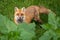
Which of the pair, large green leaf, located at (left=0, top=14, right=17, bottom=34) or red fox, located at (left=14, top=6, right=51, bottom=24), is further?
red fox, located at (left=14, top=6, right=51, bottom=24)

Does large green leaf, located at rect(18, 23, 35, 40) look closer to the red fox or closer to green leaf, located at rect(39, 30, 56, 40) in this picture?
green leaf, located at rect(39, 30, 56, 40)

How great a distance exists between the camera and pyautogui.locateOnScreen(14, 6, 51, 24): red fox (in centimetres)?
771

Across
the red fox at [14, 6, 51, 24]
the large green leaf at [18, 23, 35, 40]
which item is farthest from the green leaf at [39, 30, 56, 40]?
the red fox at [14, 6, 51, 24]

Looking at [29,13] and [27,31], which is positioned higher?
[27,31]

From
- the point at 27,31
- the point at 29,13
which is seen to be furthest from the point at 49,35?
the point at 29,13

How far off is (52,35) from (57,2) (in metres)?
7.01

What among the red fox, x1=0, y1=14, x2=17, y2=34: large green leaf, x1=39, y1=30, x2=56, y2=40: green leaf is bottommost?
the red fox

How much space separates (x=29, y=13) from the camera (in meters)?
7.72

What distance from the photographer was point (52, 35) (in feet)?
4.02

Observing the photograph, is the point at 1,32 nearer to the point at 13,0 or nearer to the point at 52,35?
the point at 52,35

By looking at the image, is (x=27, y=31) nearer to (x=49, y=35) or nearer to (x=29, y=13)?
(x=49, y=35)

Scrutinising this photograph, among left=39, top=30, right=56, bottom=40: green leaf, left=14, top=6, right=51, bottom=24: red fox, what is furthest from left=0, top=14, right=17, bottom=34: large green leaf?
left=14, top=6, right=51, bottom=24: red fox

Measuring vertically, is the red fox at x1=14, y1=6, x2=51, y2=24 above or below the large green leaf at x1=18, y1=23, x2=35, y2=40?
below

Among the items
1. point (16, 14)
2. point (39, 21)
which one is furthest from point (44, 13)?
point (16, 14)
